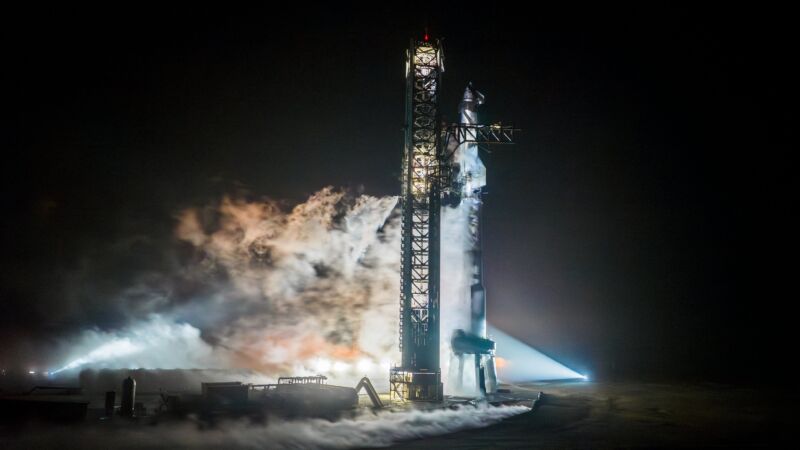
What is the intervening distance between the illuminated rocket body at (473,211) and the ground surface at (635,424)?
19.8ft

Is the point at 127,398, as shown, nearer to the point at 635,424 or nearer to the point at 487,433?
the point at 487,433

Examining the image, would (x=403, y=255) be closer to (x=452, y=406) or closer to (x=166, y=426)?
(x=452, y=406)

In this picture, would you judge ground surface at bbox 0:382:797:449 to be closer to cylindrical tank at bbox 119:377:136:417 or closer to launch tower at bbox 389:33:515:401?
cylindrical tank at bbox 119:377:136:417

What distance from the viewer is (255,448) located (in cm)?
2100

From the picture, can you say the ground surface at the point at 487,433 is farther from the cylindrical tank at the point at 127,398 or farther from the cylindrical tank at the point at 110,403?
the cylindrical tank at the point at 110,403

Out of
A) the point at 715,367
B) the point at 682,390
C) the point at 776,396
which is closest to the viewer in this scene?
the point at 776,396

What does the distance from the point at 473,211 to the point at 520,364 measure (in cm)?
3435

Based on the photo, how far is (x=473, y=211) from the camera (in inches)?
1754

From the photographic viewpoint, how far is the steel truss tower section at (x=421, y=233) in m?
35.8

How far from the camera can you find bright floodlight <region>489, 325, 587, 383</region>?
6981 cm

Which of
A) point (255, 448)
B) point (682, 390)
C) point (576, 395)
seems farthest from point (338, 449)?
point (682, 390)

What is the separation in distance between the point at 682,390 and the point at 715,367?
4062 centimetres

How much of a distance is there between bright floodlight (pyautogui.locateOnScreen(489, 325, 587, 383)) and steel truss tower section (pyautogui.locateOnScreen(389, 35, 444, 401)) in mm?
33301

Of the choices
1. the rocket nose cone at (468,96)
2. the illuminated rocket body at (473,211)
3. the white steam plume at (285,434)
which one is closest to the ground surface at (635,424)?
the white steam plume at (285,434)
